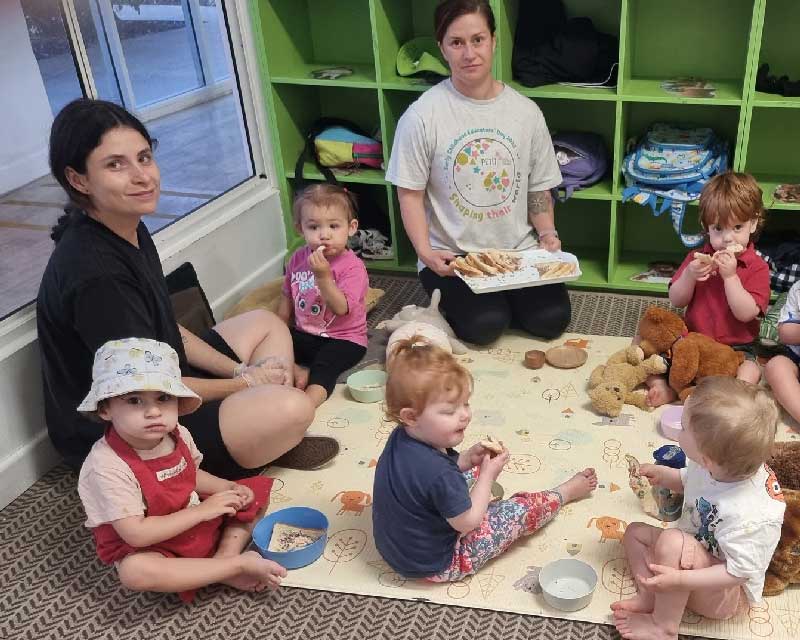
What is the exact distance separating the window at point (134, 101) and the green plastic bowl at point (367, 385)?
2.92ft

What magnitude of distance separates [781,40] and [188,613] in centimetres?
252

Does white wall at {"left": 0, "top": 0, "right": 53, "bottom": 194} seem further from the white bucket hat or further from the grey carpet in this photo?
the white bucket hat

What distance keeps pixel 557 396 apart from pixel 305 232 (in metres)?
0.89

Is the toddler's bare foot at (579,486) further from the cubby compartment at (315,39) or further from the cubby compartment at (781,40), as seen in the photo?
the cubby compartment at (315,39)

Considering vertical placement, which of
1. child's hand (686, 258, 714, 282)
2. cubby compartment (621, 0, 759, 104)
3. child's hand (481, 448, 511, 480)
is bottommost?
child's hand (481, 448, 511, 480)

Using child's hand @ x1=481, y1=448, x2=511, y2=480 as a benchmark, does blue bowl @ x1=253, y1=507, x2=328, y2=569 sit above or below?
below

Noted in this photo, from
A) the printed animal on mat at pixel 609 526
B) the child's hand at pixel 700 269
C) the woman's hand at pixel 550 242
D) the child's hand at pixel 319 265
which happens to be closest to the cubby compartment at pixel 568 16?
the woman's hand at pixel 550 242

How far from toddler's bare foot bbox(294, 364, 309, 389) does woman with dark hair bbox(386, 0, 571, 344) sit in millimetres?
519

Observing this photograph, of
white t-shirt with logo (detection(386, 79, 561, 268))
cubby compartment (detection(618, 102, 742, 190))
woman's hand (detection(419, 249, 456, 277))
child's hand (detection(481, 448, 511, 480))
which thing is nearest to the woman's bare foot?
child's hand (detection(481, 448, 511, 480))

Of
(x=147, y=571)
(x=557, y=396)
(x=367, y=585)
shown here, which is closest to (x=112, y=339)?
(x=147, y=571)

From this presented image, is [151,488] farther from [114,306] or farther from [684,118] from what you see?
[684,118]

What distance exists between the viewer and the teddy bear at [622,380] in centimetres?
215

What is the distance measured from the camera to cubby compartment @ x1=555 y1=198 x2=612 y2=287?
3.11 metres

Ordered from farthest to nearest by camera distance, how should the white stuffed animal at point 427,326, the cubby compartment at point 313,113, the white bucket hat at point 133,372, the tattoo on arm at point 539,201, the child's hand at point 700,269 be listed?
1. the cubby compartment at point 313,113
2. the tattoo on arm at point 539,201
3. the white stuffed animal at point 427,326
4. the child's hand at point 700,269
5. the white bucket hat at point 133,372
